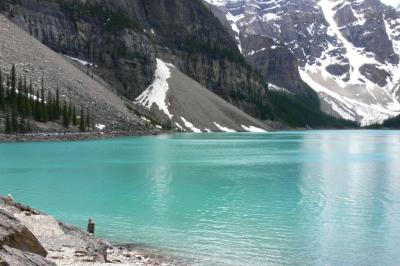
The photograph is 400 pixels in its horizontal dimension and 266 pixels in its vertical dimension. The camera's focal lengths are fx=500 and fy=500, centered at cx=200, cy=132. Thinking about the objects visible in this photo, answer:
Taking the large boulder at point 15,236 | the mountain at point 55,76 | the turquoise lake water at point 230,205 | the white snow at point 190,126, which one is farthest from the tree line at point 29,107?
the large boulder at point 15,236

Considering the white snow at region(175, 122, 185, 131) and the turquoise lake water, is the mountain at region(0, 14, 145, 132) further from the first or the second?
the turquoise lake water

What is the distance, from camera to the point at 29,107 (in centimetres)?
11519

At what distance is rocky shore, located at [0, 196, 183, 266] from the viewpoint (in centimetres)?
1582

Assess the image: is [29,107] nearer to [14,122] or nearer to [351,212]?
[14,122]

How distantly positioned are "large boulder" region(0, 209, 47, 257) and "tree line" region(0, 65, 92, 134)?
3798 inches

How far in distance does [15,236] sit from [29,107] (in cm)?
10571

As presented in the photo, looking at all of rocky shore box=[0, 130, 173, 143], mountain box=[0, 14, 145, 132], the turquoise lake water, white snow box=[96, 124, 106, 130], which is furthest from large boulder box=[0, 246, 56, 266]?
white snow box=[96, 124, 106, 130]

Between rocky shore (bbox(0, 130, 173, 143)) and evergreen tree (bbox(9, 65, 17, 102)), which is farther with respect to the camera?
evergreen tree (bbox(9, 65, 17, 102))

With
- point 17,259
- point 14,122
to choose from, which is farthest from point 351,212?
point 14,122

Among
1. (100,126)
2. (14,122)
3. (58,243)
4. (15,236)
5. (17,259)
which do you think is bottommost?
(58,243)

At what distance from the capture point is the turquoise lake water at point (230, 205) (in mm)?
24547

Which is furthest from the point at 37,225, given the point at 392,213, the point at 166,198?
the point at 392,213

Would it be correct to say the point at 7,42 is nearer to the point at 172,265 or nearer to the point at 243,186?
the point at 243,186

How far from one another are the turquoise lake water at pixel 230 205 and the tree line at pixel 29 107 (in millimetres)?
45200
